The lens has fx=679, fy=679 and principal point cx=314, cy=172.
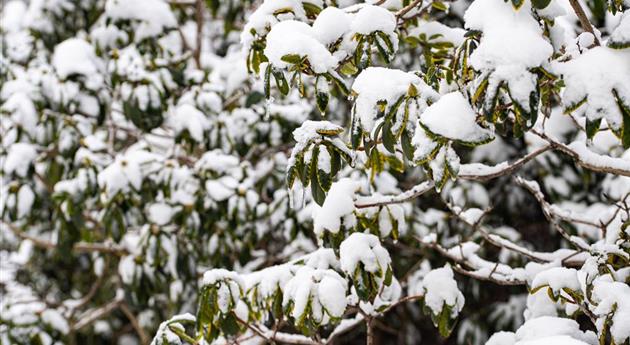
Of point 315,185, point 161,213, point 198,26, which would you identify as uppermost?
point 315,185

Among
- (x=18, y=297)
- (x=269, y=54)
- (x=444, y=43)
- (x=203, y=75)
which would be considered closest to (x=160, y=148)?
(x=203, y=75)

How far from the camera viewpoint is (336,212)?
5.46 feet

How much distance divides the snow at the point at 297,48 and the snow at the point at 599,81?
0.45 meters

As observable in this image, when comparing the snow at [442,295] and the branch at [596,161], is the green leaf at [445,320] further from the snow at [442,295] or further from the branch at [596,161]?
the branch at [596,161]

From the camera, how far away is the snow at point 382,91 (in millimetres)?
1246

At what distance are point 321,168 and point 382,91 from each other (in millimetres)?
212

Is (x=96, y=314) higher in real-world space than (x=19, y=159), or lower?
lower

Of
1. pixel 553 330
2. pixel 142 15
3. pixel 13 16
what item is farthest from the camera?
pixel 13 16

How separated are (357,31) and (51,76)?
174 cm

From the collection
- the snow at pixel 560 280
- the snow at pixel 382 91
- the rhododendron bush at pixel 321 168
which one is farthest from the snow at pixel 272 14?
the snow at pixel 560 280

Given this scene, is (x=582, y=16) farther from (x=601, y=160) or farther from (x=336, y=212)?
(x=336, y=212)

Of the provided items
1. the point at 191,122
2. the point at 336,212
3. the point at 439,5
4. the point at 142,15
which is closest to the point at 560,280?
the point at 336,212

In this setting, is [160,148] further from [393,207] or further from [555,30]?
[555,30]

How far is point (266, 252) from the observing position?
121 inches
